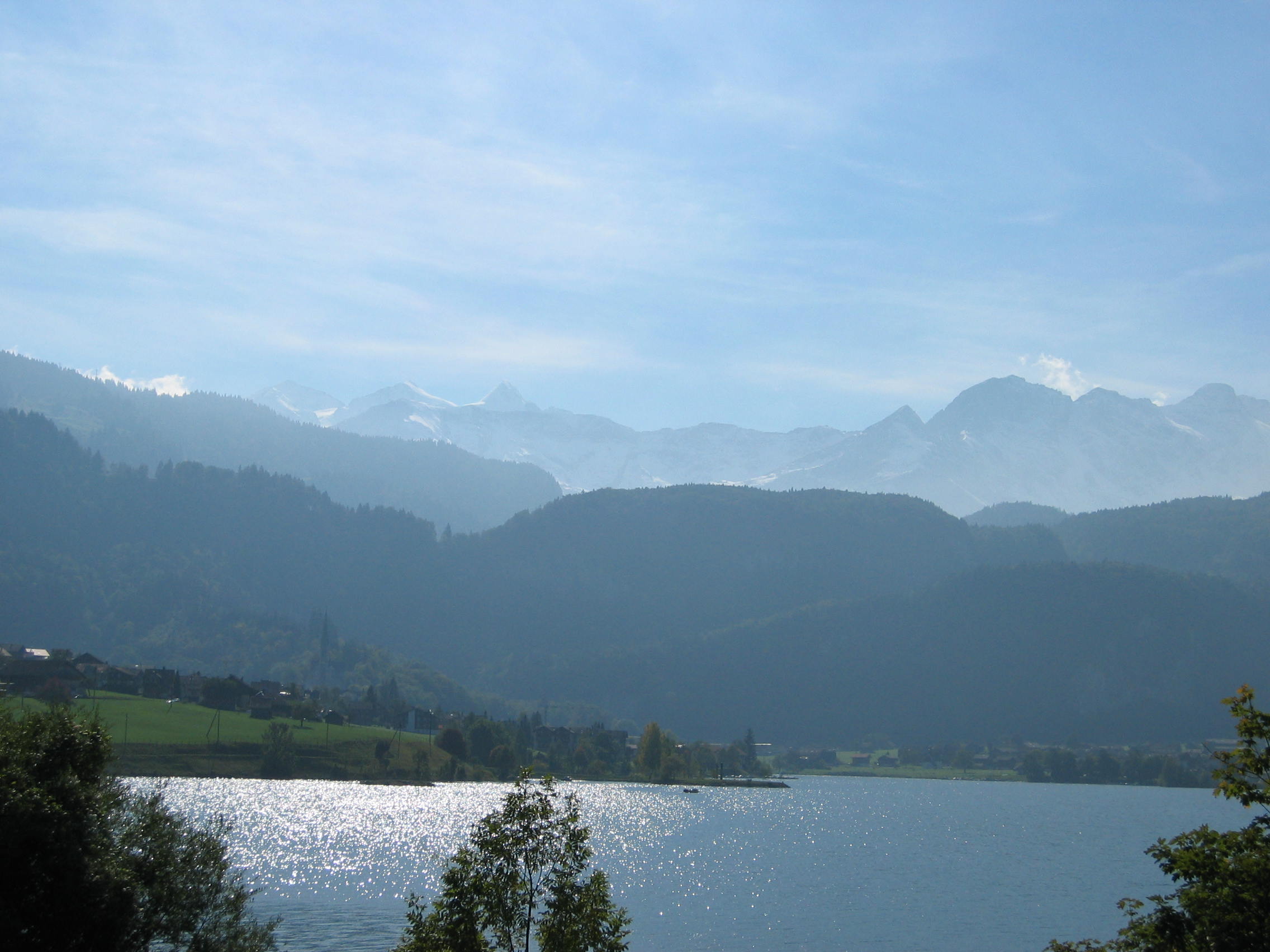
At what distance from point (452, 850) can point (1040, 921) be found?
53.6m

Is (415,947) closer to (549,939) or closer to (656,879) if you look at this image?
(549,939)

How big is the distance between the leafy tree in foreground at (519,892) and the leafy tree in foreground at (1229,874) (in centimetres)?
1336

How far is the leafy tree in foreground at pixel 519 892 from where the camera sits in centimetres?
2914

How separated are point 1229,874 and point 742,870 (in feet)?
312

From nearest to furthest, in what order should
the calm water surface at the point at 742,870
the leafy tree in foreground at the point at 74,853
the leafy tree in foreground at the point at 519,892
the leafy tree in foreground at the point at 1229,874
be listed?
the leafy tree in foreground at the point at 1229,874 → the leafy tree in foreground at the point at 74,853 → the leafy tree in foreground at the point at 519,892 → the calm water surface at the point at 742,870

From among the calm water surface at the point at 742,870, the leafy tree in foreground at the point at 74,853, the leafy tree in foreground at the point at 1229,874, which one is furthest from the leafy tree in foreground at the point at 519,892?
the calm water surface at the point at 742,870

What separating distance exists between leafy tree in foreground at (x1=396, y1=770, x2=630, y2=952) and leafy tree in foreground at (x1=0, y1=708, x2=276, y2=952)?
822 centimetres

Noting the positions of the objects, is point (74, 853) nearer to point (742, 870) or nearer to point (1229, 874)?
point (1229, 874)

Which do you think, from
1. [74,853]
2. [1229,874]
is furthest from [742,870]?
[74,853]

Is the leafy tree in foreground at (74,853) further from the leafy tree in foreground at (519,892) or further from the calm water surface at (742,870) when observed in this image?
the calm water surface at (742,870)

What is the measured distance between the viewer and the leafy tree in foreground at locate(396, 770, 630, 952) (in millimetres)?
29141

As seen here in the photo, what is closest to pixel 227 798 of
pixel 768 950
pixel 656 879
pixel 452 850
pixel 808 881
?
pixel 452 850

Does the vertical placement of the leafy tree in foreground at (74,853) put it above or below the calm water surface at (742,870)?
above

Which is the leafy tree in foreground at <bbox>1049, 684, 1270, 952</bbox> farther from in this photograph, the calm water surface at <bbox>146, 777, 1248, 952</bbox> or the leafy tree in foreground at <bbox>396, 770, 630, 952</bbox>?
the calm water surface at <bbox>146, 777, 1248, 952</bbox>
